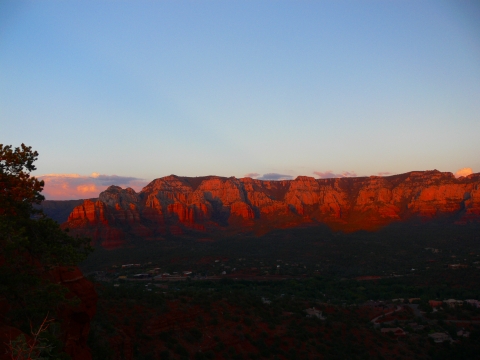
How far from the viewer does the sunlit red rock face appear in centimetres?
10512

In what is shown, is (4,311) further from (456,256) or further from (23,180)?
(456,256)

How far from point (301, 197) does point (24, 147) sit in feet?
460

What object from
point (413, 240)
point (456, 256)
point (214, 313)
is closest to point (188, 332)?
point (214, 313)

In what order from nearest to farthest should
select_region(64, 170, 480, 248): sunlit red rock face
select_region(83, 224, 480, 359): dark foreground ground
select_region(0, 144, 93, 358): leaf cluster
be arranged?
select_region(0, 144, 93, 358): leaf cluster < select_region(83, 224, 480, 359): dark foreground ground < select_region(64, 170, 480, 248): sunlit red rock face

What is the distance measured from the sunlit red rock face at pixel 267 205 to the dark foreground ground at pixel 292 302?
66.7 feet

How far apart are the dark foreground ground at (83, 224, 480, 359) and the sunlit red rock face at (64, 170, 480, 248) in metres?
20.3

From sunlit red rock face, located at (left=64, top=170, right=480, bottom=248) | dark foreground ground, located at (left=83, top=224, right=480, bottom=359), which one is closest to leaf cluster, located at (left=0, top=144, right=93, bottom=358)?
dark foreground ground, located at (left=83, top=224, right=480, bottom=359)

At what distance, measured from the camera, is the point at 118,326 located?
22531 mm

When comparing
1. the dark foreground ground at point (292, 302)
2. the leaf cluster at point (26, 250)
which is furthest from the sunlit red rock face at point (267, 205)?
the leaf cluster at point (26, 250)

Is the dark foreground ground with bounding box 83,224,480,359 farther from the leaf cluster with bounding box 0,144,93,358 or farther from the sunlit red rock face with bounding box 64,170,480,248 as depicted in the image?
the sunlit red rock face with bounding box 64,170,480,248

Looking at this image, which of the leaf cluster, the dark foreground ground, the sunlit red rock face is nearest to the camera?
the leaf cluster

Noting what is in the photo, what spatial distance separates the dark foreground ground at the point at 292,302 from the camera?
24.2 metres

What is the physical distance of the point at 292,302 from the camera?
3659cm

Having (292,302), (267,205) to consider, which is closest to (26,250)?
(292,302)
